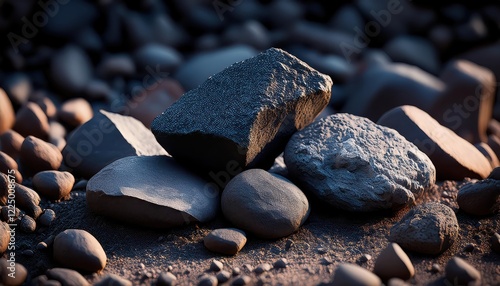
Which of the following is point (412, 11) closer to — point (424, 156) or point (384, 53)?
point (384, 53)

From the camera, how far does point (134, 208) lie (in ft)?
6.63

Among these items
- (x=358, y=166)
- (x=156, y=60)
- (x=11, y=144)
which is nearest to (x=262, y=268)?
(x=358, y=166)

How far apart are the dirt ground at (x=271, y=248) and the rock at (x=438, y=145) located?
35 cm

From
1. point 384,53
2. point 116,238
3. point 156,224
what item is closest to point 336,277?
point 156,224

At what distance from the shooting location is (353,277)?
161 centimetres

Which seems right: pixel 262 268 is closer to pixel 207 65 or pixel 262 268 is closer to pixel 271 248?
pixel 271 248

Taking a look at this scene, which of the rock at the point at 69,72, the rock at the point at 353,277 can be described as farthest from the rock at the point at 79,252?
the rock at the point at 69,72

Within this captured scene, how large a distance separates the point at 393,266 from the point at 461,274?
0.72 feet

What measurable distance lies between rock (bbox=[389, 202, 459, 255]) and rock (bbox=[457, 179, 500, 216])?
Result: 0.23 metres

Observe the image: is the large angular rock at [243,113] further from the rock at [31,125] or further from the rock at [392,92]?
the rock at [392,92]

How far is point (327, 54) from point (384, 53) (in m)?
0.62

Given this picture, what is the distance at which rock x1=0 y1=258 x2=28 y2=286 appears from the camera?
1720 mm

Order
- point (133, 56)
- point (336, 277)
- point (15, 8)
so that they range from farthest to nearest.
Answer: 1. point (133, 56)
2. point (15, 8)
3. point (336, 277)

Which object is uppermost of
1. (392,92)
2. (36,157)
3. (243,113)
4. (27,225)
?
(243,113)
